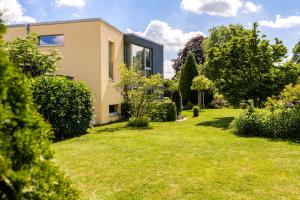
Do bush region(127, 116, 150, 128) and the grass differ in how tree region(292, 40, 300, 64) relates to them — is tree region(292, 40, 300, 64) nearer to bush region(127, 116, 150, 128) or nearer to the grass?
bush region(127, 116, 150, 128)

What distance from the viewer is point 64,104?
1170 centimetres

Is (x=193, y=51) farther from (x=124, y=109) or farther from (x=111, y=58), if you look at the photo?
(x=111, y=58)

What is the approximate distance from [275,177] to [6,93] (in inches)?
243

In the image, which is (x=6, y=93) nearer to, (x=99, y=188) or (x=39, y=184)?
(x=39, y=184)

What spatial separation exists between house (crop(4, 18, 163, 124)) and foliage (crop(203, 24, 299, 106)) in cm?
631

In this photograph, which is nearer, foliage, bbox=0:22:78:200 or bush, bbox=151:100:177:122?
foliage, bbox=0:22:78:200

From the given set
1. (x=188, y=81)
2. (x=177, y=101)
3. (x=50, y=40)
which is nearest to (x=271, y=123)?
(x=177, y=101)

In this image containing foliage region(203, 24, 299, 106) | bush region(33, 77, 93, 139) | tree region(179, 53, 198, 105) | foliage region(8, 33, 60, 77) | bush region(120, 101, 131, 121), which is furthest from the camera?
tree region(179, 53, 198, 105)

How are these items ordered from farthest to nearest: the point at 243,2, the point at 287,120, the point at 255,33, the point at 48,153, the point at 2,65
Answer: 1. the point at 255,33
2. the point at 243,2
3. the point at 287,120
4. the point at 48,153
5. the point at 2,65

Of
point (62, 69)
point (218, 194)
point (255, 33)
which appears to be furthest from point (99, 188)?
point (255, 33)

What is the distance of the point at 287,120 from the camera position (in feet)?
41.0

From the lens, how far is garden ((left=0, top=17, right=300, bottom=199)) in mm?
2271

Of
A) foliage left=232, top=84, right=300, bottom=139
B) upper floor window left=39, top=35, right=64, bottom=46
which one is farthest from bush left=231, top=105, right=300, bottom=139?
upper floor window left=39, top=35, right=64, bottom=46

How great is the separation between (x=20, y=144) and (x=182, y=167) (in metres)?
5.72
